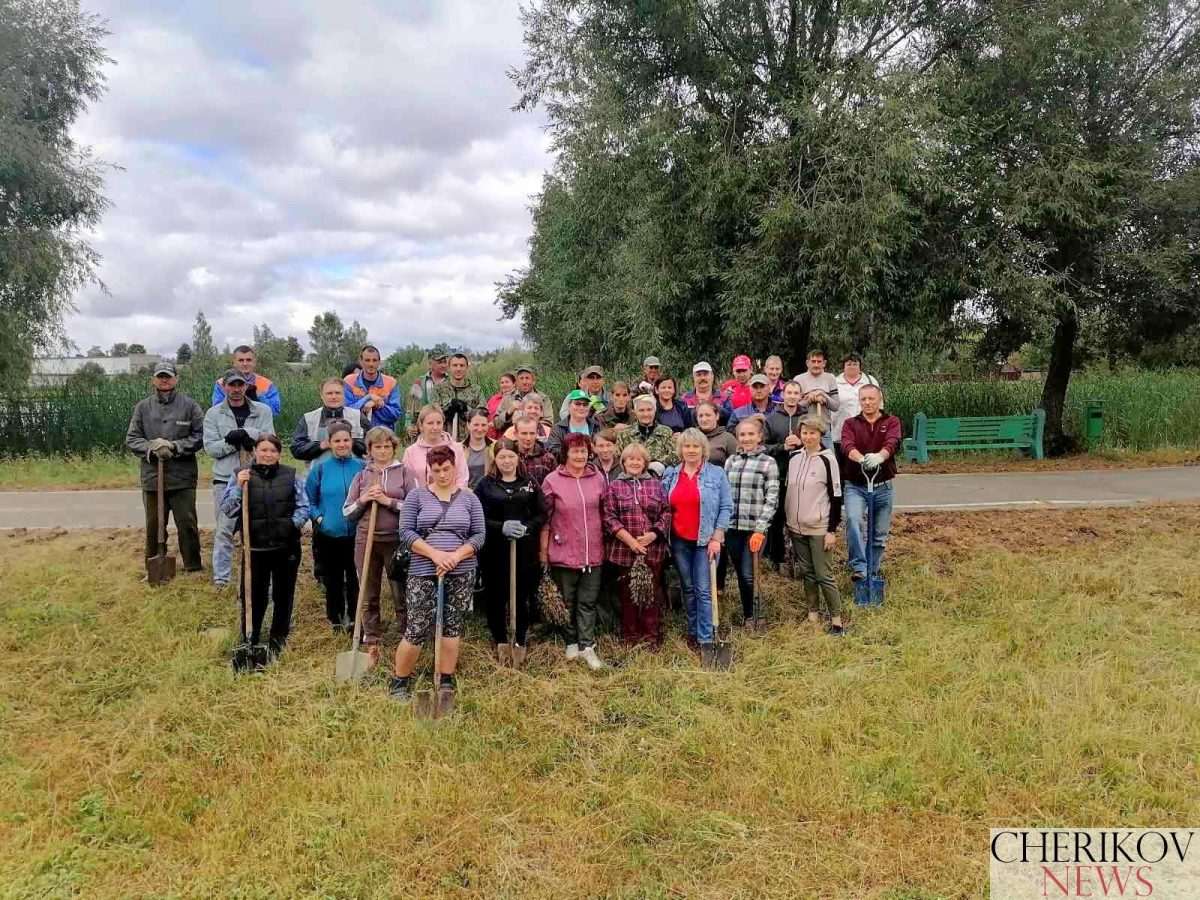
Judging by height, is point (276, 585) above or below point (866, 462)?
below

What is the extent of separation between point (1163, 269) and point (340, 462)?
1328cm

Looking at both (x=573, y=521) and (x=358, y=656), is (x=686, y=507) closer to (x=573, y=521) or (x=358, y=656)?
(x=573, y=521)

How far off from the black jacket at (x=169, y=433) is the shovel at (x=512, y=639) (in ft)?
10.9

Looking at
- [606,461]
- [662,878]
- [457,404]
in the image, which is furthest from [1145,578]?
[457,404]

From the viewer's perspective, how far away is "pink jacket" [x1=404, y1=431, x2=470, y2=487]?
525 centimetres

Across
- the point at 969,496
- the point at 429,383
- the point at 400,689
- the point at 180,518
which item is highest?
the point at 429,383

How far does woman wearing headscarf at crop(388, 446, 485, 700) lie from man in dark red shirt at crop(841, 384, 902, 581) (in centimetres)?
311

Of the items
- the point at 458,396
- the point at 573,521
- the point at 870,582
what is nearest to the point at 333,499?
the point at 573,521

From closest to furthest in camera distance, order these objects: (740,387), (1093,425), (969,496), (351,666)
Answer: (351,666)
(740,387)
(969,496)
(1093,425)

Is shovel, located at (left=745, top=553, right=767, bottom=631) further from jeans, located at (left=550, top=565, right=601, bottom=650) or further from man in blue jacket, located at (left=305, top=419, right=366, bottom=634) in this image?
man in blue jacket, located at (left=305, top=419, right=366, bottom=634)

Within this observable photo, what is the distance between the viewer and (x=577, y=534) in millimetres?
5461

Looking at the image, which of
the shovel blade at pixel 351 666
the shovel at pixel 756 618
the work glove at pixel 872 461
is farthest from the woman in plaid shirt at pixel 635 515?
the shovel blade at pixel 351 666

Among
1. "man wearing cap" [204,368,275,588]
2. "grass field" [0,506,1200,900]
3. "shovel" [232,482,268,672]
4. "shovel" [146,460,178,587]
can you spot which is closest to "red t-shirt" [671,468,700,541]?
"grass field" [0,506,1200,900]

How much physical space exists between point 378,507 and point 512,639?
1352 millimetres
